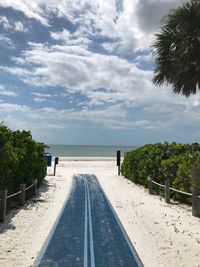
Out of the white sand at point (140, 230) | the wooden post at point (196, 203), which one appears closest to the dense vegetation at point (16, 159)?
the white sand at point (140, 230)

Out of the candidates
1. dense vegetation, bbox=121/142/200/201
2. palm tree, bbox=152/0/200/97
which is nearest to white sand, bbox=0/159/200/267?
dense vegetation, bbox=121/142/200/201

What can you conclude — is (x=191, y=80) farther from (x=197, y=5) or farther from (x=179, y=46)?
(x=197, y=5)

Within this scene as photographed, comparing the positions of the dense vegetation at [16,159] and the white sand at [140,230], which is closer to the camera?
the white sand at [140,230]

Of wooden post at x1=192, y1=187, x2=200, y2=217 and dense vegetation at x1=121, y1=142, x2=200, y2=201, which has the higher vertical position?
dense vegetation at x1=121, y1=142, x2=200, y2=201

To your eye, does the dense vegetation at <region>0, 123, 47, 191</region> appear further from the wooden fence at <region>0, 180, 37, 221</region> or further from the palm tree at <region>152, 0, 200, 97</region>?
the palm tree at <region>152, 0, 200, 97</region>

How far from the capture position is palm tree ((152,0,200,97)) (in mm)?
17453

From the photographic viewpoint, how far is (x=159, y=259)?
9.45m

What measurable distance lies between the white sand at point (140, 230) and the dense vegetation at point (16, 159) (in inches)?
57.9

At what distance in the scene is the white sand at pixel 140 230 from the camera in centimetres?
956

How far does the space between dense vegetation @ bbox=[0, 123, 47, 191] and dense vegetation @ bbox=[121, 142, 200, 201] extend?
Answer: 759 centimetres

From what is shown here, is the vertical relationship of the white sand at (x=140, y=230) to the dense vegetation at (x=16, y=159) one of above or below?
below

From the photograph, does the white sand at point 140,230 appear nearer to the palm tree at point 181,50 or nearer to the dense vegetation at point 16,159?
the dense vegetation at point 16,159

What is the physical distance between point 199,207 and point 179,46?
8.07 m

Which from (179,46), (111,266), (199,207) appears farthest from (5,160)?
(179,46)
